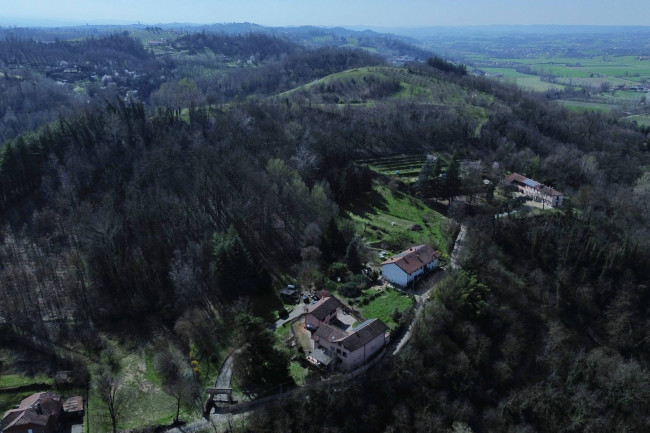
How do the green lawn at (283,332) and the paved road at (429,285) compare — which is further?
the paved road at (429,285)

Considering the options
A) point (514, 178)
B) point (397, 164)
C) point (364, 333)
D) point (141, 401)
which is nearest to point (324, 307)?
point (364, 333)

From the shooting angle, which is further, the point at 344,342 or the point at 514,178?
the point at 514,178

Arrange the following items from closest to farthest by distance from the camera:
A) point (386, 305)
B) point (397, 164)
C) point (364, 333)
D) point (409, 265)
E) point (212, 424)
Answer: point (212, 424) < point (364, 333) < point (386, 305) < point (409, 265) < point (397, 164)

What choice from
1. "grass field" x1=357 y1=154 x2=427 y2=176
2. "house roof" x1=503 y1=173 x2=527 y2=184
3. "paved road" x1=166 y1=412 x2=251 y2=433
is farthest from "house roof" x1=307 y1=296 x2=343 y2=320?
"house roof" x1=503 y1=173 x2=527 y2=184

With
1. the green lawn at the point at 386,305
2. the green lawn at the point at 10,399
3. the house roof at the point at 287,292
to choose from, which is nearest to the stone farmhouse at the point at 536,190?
the green lawn at the point at 386,305

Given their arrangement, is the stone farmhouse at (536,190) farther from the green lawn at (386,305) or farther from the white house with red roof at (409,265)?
the green lawn at (386,305)

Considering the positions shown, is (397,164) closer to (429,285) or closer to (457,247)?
(457,247)

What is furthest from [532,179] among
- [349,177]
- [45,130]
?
[45,130]
